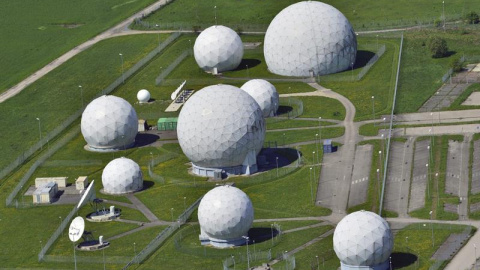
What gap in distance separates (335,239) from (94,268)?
3311 cm

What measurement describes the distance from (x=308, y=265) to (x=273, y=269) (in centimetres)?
451

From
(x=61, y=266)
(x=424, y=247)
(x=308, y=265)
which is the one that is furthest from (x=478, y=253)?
(x=61, y=266)

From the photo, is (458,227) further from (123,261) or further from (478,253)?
(123,261)

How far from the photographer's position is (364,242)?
185625 millimetres

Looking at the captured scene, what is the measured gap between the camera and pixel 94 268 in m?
198

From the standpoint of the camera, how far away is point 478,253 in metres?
190

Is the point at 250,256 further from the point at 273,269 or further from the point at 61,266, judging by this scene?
the point at 61,266

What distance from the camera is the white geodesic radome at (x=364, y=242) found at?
609 ft

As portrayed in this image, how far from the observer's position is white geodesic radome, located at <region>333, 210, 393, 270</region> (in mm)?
185625

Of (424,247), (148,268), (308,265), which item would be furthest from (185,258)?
(424,247)

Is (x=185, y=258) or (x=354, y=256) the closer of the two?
(x=354, y=256)

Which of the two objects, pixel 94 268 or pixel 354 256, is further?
pixel 94 268

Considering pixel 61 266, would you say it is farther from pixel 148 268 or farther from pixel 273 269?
pixel 273 269

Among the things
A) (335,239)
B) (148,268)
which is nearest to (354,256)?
(335,239)
